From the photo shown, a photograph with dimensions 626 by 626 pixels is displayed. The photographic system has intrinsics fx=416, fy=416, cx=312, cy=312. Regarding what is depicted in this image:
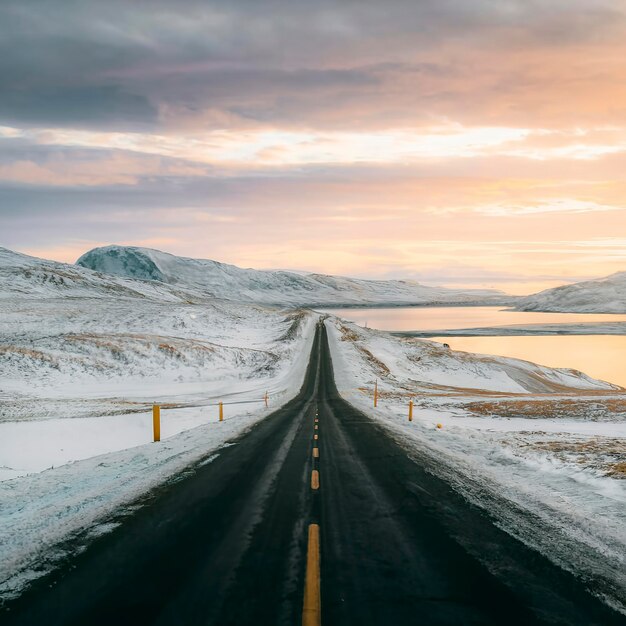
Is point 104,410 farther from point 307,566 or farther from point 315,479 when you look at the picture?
point 307,566

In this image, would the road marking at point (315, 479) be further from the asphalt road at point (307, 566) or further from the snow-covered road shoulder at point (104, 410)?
the snow-covered road shoulder at point (104, 410)

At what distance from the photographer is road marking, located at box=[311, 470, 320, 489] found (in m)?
8.13

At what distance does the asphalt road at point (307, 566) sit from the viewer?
3.93 m

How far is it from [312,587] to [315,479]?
428 cm

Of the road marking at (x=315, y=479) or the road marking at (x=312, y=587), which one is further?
the road marking at (x=315, y=479)

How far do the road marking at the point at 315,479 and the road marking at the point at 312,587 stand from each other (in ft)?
7.81

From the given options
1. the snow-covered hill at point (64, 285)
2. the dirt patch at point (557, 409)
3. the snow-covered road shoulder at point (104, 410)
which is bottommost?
the dirt patch at point (557, 409)

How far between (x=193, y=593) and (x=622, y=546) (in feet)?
17.8

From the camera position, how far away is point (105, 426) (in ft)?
55.3

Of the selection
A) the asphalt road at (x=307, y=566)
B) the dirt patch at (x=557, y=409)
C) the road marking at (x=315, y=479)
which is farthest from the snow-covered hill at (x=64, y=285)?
the asphalt road at (x=307, y=566)

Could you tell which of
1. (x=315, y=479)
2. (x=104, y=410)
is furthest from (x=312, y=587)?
(x=104, y=410)

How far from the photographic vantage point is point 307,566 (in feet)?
15.9

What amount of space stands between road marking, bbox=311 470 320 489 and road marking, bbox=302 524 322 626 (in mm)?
2381

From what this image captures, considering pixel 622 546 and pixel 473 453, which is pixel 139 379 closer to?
pixel 473 453
